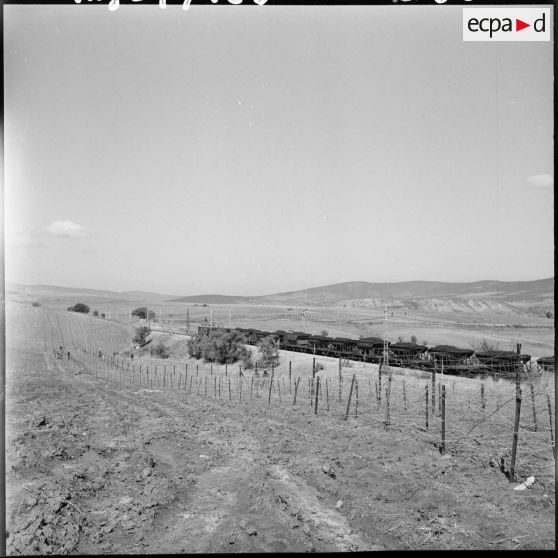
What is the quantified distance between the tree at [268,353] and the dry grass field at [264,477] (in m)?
8.74

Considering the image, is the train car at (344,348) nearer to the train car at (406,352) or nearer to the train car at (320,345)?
the train car at (320,345)

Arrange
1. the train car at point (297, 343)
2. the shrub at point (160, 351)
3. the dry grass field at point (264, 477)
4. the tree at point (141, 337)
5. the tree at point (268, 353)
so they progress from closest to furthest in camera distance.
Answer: the dry grass field at point (264, 477), the tree at point (268, 353), the train car at point (297, 343), the shrub at point (160, 351), the tree at point (141, 337)

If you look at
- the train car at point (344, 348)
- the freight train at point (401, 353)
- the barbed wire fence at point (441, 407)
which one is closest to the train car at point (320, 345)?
the freight train at point (401, 353)

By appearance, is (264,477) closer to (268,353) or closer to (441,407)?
(441,407)

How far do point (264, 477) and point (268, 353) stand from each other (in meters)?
14.0

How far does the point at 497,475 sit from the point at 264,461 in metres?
3.63

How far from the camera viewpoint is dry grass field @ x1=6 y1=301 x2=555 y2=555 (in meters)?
5.11

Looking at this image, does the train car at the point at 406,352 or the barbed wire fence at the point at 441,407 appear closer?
the barbed wire fence at the point at 441,407

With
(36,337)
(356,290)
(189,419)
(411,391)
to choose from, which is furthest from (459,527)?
(356,290)

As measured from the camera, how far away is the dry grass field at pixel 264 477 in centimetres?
511

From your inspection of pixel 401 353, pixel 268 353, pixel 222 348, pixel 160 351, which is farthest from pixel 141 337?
pixel 401 353

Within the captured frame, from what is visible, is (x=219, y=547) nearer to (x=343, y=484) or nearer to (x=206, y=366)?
(x=343, y=484)

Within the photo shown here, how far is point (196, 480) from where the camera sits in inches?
258

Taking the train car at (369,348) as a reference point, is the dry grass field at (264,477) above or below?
above
